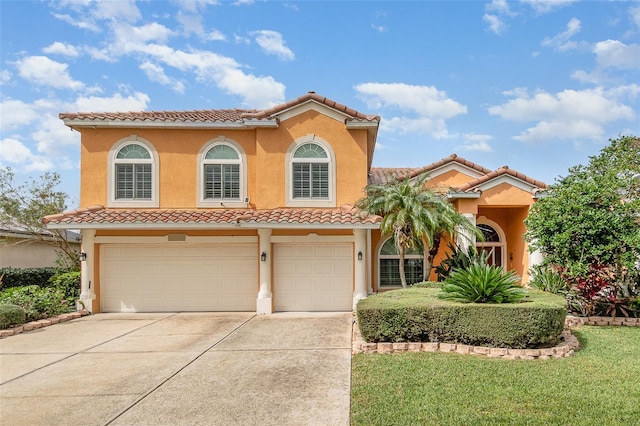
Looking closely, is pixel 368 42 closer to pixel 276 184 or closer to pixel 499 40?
pixel 499 40

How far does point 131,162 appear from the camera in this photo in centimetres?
1467

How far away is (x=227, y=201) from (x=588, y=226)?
36.4ft

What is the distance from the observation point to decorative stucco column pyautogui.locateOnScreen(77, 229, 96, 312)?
13.8 m

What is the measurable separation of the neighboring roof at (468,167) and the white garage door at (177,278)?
20.6 feet

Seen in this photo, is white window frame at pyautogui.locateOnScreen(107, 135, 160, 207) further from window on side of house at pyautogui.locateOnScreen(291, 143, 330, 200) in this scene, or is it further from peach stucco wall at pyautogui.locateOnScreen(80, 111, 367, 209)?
window on side of house at pyautogui.locateOnScreen(291, 143, 330, 200)

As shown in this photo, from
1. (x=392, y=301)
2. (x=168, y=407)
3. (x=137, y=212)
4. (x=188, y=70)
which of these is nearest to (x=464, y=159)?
(x=392, y=301)

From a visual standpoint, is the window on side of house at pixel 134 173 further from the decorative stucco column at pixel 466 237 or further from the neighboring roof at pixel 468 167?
the decorative stucco column at pixel 466 237

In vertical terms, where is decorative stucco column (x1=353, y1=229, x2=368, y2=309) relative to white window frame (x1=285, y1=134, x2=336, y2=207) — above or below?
below

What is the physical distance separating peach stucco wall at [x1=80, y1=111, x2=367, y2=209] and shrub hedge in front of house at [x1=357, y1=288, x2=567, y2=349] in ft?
20.9

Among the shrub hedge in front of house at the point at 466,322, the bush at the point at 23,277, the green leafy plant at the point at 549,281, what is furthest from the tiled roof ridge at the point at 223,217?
the bush at the point at 23,277

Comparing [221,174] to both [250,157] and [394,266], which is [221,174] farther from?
[394,266]

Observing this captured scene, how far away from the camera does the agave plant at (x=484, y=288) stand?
28.8 ft

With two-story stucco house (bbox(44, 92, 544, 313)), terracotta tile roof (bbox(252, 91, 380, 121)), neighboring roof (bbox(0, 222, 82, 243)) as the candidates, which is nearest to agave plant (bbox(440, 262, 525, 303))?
two-story stucco house (bbox(44, 92, 544, 313))

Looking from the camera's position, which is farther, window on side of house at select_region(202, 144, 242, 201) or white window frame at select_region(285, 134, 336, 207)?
window on side of house at select_region(202, 144, 242, 201)
